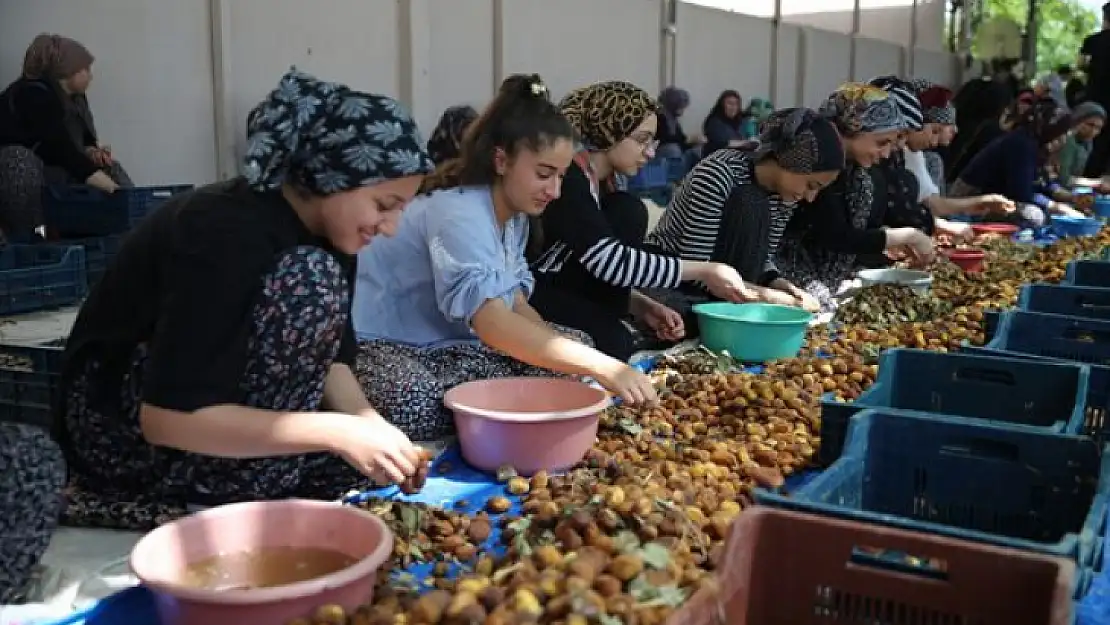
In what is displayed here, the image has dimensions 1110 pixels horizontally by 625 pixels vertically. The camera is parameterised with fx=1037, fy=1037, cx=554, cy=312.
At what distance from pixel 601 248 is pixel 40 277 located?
2093mm

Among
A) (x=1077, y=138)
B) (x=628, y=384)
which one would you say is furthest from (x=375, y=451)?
(x=1077, y=138)

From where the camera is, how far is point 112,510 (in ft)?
5.81

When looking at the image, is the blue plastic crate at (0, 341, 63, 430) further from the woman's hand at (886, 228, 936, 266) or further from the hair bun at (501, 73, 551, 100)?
the woman's hand at (886, 228, 936, 266)

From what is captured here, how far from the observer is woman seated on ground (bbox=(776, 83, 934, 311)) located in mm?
3788

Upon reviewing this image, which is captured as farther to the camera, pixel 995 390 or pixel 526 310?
pixel 526 310

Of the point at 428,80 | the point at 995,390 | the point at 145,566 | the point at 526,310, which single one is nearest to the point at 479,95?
the point at 428,80

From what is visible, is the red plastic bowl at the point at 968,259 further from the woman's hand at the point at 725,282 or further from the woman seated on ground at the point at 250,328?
the woman seated on ground at the point at 250,328

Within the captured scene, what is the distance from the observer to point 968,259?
13.4 feet

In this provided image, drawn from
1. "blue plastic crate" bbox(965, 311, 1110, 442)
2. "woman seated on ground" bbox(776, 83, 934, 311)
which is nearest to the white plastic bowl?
"woman seated on ground" bbox(776, 83, 934, 311)

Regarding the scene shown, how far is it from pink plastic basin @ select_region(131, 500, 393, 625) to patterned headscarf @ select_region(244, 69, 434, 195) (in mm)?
477

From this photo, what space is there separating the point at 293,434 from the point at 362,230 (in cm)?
34

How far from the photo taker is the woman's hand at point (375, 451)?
1.42 meters

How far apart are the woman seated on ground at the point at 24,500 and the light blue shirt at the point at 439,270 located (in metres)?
0.87

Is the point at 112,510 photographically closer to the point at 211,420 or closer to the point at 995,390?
the point at 211,420
